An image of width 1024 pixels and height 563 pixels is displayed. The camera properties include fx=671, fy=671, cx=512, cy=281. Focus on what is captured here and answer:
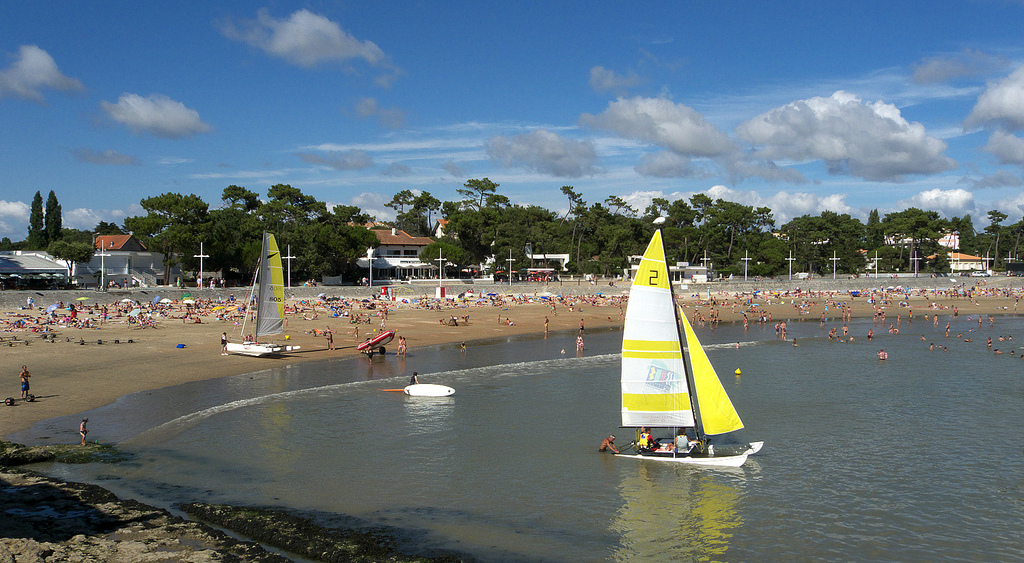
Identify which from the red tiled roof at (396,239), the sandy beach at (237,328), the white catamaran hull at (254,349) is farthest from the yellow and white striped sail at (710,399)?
the red tiled roof at (396,239)

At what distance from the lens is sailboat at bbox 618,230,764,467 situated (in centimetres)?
1781

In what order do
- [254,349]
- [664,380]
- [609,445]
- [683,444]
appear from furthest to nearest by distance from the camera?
[254,349] < [609,445] < [683,444] < [664,380]

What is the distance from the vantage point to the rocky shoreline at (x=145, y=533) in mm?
12633

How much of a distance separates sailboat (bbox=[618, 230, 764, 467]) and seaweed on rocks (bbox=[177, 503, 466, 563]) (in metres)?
7.46

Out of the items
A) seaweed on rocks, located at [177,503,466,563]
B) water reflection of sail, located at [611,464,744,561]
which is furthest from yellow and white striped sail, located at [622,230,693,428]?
seaweed on rocks, located at [177,503,466,563]

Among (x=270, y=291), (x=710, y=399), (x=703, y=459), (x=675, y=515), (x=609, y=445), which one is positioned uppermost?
(x=270, y=291)

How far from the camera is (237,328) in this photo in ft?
156

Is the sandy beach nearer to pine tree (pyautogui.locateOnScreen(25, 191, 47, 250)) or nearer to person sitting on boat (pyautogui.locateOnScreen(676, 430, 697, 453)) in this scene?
person sitting on boat (pyautogui.locateOnScreen(676, 430, 697, 453))

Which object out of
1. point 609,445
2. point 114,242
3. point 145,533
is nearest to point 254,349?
point 609,445

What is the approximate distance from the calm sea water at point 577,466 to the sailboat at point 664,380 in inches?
28.2

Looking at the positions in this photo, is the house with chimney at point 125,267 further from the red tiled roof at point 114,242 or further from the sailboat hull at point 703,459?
the sailboat hull at point 703,459

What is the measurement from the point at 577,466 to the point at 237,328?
117 ft

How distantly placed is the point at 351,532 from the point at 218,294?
61.1 m

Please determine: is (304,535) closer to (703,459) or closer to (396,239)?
(703,459)
